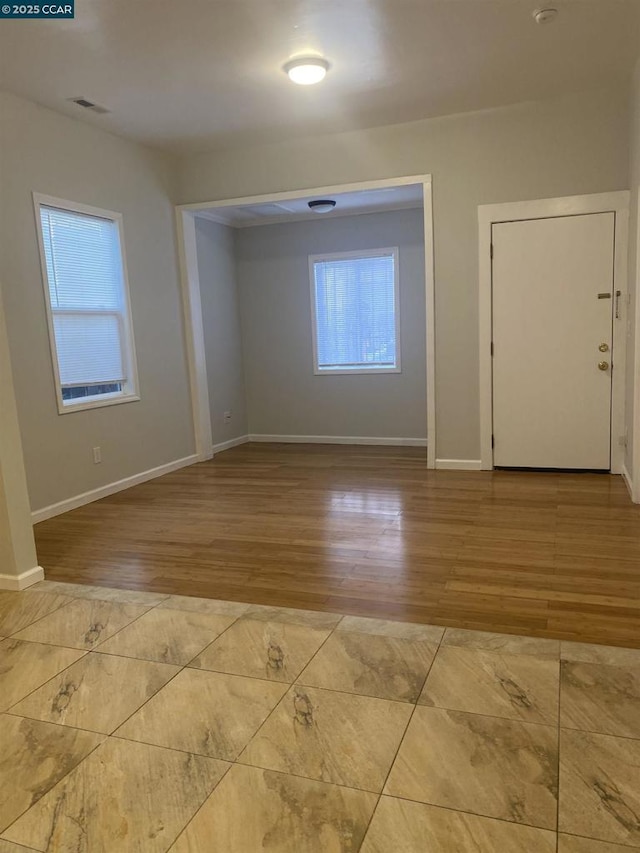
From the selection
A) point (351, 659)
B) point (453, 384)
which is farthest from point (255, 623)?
point (453, 384)

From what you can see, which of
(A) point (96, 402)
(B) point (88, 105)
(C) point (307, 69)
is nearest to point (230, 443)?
(A) point (96, 402)

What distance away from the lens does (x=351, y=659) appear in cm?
223

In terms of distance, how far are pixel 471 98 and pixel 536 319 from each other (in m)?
1.71

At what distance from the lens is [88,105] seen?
4.23 metres

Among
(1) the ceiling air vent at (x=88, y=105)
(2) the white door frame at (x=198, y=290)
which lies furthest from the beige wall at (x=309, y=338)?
(1) the ceiling air vent at (x=88, y=105)

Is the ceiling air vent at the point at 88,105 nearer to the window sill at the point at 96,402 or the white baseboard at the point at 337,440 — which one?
the window sill at the point at 96,402

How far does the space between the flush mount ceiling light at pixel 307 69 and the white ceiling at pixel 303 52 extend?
0.07m

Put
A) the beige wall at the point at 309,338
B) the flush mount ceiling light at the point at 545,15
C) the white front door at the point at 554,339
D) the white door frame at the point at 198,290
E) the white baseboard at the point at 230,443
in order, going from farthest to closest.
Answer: the white baseboard at the point at 230,443, the beige wall at the point at 309,338, the white door frame at the point at 198,290, the white front door at the point at 554,339, the flush mount ceiling light at the point at 545,15

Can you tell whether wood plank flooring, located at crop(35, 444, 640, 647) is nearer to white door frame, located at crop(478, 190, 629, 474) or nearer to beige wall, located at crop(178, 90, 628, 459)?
white door frame, located at crop(478, 190, 629, 474)

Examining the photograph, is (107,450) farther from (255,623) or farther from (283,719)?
(283,719)

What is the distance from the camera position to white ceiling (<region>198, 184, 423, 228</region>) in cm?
546

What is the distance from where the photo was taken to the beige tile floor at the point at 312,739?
148 centimetres

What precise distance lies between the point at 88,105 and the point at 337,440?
13.3ft

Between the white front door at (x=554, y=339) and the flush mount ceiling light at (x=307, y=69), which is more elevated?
the flush mount ceiling light at (x=307, y=69)
